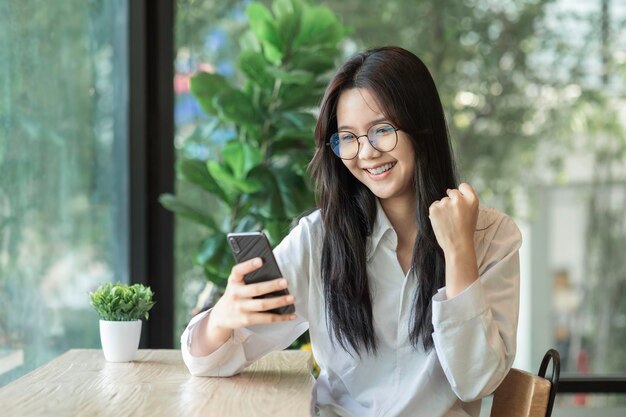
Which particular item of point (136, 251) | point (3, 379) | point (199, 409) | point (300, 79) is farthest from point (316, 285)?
point (136, 251)

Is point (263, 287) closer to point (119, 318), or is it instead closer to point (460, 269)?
point (460, 269)

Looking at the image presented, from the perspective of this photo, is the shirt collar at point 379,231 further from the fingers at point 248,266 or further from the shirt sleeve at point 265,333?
the fingers at point 248,266

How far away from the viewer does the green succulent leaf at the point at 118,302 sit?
2096 mm

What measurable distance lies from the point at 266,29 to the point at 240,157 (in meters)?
0.46

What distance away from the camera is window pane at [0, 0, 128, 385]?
8.39ft

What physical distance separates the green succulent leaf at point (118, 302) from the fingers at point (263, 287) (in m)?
0.40

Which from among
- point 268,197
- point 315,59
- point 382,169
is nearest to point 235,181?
point 268,197

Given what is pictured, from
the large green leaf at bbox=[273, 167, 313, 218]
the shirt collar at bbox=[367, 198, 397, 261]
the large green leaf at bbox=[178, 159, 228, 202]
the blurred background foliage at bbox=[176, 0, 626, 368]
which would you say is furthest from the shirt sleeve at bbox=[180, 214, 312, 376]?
the blurred background foliage at bbox=[176, 0, 626, 368]

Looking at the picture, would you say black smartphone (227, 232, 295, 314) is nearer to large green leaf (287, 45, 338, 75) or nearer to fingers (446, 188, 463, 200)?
fingers (446, 188, 463, 200)

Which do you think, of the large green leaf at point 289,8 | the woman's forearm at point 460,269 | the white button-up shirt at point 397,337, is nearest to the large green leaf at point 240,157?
the large green leaf at point 289,8

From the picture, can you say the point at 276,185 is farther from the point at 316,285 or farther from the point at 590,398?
the point at 590,398

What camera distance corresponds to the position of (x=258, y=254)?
1.76 metres

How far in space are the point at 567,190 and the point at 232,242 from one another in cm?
332

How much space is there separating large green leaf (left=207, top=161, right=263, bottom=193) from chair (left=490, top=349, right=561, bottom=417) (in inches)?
63.8
